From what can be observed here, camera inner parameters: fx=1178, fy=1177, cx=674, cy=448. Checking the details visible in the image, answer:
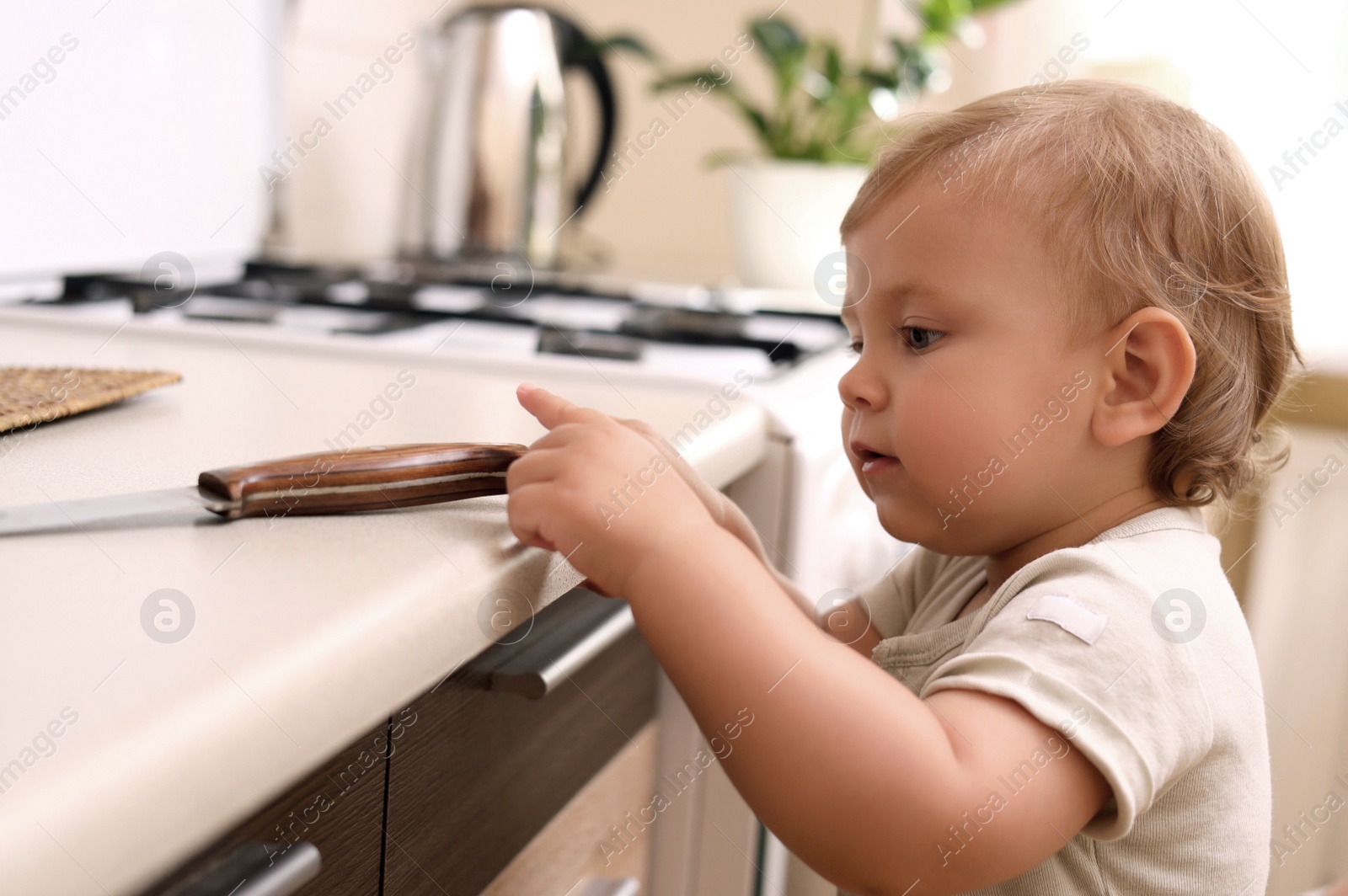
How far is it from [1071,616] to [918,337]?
176 mm

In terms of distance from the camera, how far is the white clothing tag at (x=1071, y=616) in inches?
19.4

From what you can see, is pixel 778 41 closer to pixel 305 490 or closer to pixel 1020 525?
pixel 1020 525

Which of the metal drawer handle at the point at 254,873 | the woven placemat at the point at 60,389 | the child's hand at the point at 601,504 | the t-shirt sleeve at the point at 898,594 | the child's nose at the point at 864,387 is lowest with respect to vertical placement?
the t-shirt sleeve at the point at 898,594

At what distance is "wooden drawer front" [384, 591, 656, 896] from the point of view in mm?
493

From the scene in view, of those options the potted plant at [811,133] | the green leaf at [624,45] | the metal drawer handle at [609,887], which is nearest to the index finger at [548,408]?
the metal drawer handle at [609,887]

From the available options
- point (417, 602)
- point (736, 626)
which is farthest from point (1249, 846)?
point (417, 602)

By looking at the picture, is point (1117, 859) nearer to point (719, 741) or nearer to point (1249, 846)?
point (1249, 846)

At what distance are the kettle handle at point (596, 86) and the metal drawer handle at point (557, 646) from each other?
1132 mm

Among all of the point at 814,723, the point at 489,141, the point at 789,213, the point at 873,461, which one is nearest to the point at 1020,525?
the point at 873,461

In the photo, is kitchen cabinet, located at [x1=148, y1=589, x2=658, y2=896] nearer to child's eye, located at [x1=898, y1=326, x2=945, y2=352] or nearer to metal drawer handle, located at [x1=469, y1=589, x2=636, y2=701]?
metal drawer handle, located at [x1=469, y1=589, x2=636, y2=701]

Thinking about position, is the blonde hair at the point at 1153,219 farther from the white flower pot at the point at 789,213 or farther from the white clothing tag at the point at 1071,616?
the white flower pot at the point at 789,213

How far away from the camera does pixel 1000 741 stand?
18.3 inches

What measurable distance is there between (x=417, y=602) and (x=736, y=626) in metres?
0.13

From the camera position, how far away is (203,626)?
1.13 feet
